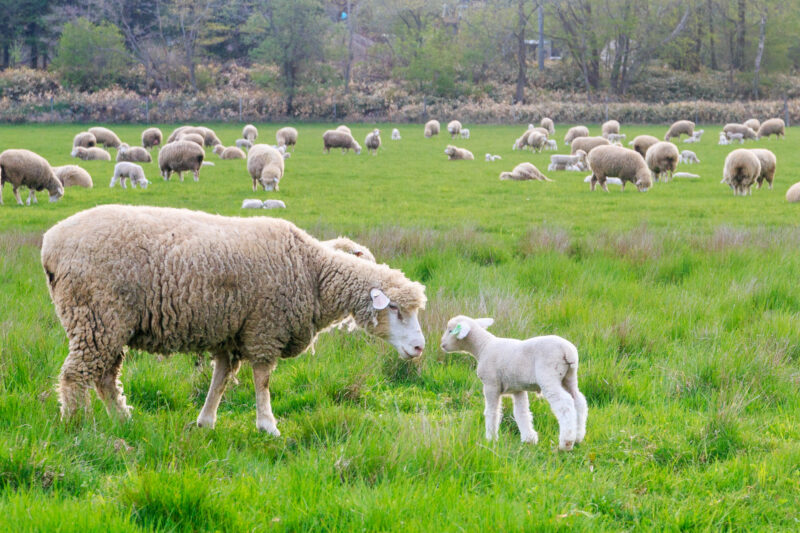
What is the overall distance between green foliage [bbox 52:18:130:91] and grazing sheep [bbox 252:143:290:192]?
143 ft

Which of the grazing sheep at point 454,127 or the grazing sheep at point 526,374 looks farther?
the grazing sheep at point 454,127

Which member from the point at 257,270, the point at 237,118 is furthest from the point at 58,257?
the point at 237,118

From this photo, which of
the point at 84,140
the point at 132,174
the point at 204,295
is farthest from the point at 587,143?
the point at 204,295

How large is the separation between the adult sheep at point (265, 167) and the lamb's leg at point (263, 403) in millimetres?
15181

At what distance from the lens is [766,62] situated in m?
68.6

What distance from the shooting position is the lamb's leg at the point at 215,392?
4.90m

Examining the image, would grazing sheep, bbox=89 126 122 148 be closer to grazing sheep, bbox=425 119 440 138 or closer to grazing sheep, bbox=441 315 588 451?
grazing sheep, bbox=425 119 440 138

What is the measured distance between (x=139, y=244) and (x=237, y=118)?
49.6m

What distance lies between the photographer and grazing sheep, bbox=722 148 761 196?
19422 millimetres

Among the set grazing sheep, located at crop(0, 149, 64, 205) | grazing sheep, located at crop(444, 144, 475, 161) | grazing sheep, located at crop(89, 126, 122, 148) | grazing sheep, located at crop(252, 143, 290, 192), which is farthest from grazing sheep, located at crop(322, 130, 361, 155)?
grazing sheep, located at crop(0, 149, 64, 205)

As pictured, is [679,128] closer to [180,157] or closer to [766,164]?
[766,164]

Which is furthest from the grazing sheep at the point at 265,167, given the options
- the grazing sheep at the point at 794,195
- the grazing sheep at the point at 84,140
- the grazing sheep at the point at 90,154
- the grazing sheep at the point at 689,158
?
the grazing sheep at the point at 689,158

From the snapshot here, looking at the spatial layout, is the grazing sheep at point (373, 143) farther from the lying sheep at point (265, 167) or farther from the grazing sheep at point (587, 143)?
the lying sheep at point (265, 167)

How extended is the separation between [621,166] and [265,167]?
9851mm
